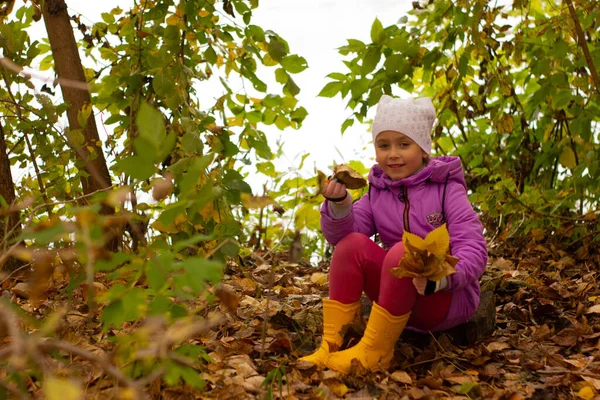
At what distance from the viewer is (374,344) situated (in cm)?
201

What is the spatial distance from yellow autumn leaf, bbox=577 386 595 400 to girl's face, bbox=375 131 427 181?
A: 0.86 meters

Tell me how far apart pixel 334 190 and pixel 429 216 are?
0.37 metres

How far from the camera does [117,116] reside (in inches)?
106

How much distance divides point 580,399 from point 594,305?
38.2 inches

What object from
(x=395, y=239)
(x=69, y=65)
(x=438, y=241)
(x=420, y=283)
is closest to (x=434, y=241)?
(x=438, y=241)

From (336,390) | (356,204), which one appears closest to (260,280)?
(356,204)

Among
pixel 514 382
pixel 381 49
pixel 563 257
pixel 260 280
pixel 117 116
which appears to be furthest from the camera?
pixel 563 257

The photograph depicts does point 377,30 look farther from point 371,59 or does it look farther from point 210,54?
point 210,54

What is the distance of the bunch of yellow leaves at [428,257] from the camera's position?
1.69 meters

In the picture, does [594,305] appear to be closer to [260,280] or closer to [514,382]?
[514,382]

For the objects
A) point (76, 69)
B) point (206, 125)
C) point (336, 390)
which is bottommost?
point (336, 390)

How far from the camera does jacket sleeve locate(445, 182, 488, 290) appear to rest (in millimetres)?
1976

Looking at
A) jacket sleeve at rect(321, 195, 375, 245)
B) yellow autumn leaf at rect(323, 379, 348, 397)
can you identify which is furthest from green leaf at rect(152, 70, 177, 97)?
yellow autumn leaf at rect(323, 379, 348, 397)

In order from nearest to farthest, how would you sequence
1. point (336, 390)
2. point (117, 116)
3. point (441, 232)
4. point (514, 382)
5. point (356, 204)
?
1. point (441, 232)
2. point (336, 390)
3. point (514, 382)
4. point (356, 204)
5. point (117, 116)
